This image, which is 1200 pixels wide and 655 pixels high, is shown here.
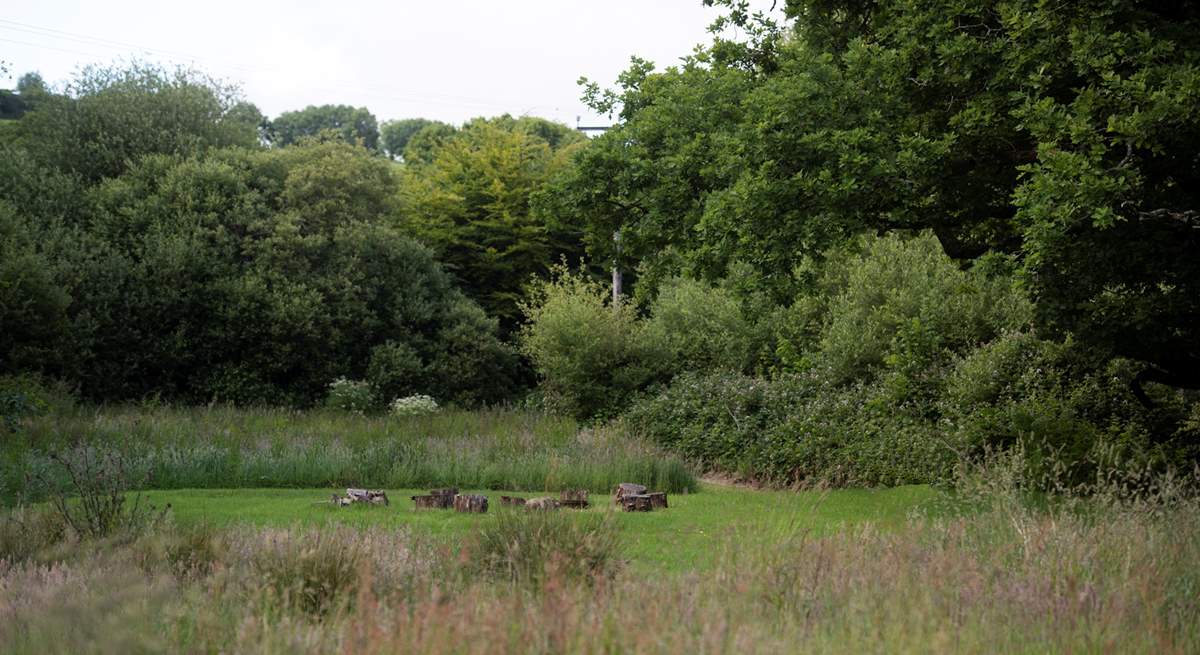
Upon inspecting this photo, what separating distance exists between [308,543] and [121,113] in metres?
25.8

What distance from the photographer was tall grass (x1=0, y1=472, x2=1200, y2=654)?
4.48m

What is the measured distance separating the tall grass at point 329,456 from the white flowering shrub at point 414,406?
15.7 feet

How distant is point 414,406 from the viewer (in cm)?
2594

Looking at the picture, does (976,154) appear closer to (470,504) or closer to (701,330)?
(470,504)

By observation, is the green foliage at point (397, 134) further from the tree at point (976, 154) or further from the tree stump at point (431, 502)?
the tree stump at point (431, 502)

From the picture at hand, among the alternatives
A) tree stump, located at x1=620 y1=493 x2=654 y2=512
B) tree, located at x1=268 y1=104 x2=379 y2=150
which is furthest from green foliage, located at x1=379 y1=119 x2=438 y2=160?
tree stump, located at x1=620 y1=493 x2=654 y2=512

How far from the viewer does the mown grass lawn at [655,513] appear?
8.98 meters

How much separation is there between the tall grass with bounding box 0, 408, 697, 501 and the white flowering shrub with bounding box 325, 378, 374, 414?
580 cm

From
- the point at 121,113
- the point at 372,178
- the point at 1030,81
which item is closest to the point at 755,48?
the point at 1030,81

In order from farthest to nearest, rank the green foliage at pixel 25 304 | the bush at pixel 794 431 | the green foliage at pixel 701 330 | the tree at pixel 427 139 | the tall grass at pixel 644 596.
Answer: the tree at pixel 427 139
the green foliage at pixel 701 330
the green foliage at pixel 25 304
the bush at pixel 794 431
the tall grass at pixel 644 596

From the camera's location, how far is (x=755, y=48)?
1512 cm

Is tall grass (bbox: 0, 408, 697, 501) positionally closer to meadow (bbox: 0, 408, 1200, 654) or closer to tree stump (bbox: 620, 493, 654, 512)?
tree stump (bbox: 620, 493, 654, 512)

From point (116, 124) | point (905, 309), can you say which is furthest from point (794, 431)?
point (116, 124)

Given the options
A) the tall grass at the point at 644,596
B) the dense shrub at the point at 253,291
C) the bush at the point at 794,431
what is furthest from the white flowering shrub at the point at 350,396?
the tall grass at the point at 644,596
